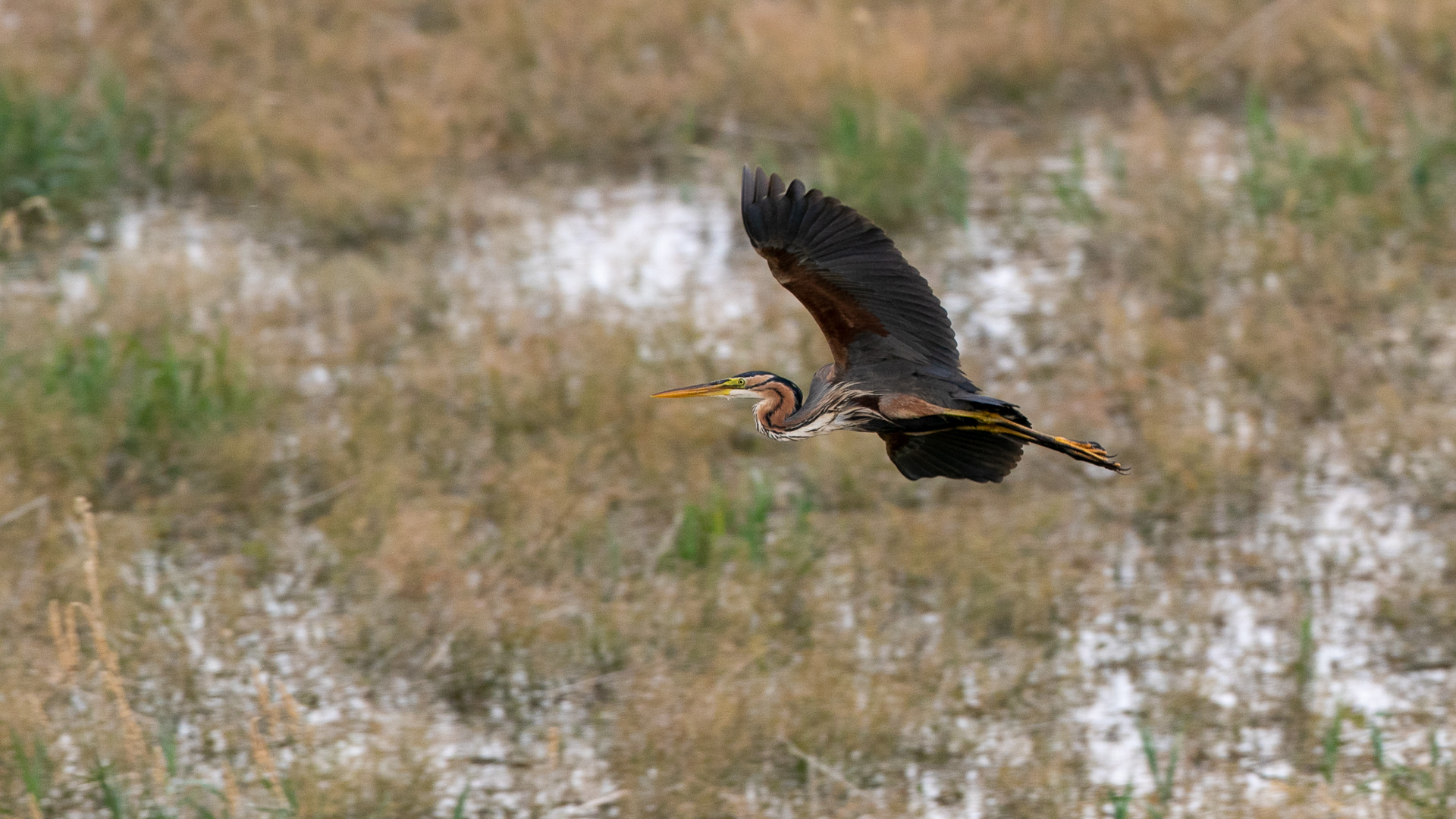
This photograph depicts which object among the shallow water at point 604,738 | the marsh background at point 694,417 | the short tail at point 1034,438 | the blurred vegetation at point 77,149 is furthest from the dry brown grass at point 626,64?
the short tail at point 1034,438

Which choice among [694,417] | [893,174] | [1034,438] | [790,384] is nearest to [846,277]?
[790,384]

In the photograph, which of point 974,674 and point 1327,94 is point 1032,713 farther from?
point 1327,94

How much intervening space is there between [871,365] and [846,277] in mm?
230

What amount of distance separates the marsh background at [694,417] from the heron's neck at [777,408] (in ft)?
3.69

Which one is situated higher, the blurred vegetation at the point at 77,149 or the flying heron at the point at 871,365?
the blurred vegetation at the point at 77,149

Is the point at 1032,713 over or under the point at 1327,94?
under

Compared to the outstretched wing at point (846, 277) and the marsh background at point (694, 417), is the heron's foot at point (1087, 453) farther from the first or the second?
the marsh background at point (694, 417)

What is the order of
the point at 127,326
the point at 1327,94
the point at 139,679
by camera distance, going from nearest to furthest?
1. the point at 139,679
2. the point at 127,326
3. the point at 1327,94

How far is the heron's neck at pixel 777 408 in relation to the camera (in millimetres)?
3705

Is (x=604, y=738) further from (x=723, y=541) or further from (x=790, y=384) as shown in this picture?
(x=790, y=384)

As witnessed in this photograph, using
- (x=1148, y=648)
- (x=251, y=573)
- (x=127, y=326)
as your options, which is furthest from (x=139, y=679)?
(x=1148, y=648)

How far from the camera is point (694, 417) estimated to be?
19.1 ft

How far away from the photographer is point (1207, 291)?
641 cm

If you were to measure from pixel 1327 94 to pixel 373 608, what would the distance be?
5000 mm
